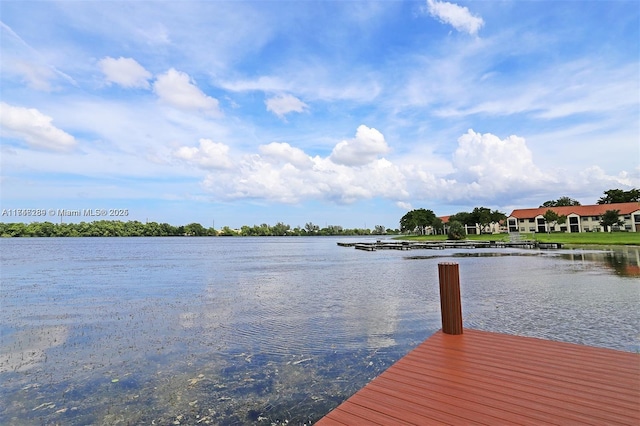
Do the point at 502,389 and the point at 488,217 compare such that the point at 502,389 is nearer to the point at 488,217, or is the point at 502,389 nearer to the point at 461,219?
the point at 488,217

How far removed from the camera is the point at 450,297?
19.7 feet

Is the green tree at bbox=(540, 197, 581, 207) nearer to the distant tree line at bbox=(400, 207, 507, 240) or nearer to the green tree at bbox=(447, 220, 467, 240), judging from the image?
the distant tree line at bbox=(400, 207, 507, 240)

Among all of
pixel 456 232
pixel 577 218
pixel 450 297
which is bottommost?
pixel 450 297

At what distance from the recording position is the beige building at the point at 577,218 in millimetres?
76125

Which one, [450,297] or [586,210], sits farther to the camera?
[586,210]

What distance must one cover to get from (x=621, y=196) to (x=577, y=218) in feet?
65.2

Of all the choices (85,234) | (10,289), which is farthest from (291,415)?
(85,234)

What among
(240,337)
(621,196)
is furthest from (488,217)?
(240,337)

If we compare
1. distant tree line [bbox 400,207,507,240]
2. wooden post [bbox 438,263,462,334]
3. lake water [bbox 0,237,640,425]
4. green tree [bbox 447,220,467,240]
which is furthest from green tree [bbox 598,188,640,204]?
wooden post [bbox 438,263,462,334]

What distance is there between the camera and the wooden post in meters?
6.00

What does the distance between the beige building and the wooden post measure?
92.2 metres

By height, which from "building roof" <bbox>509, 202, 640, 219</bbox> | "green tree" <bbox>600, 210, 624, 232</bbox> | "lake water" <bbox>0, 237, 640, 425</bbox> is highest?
"building roof" <bbox>509, 202, 640, 219</bbox>

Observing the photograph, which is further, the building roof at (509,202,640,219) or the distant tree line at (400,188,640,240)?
the building roof at (509,202,640,219)

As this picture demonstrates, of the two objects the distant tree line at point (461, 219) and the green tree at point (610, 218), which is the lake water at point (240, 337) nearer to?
the distant tree line at point (461, 219)
